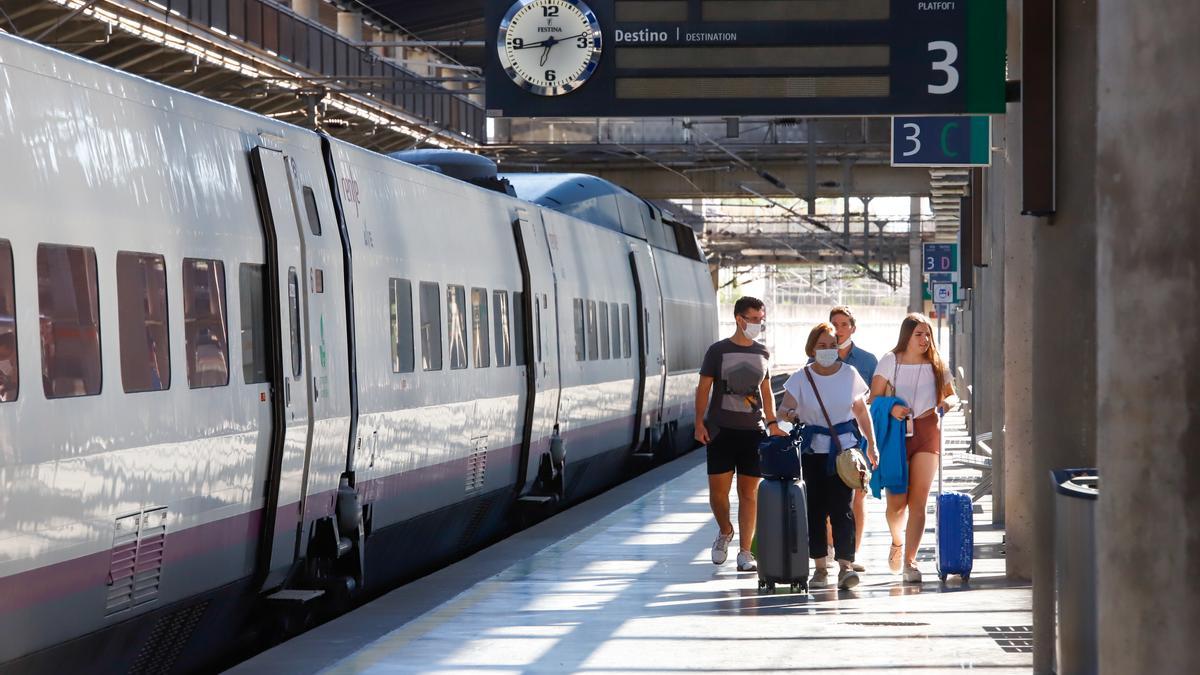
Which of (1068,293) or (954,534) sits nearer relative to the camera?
(1068,293)

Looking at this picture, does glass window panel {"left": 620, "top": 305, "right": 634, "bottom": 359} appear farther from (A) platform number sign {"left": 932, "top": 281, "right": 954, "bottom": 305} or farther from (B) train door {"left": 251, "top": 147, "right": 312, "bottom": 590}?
(B) train door {"left": 251, "top": 147, "right": 312, "bottom": 590}

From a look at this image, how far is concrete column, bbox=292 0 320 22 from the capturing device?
107 feet

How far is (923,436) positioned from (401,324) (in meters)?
3.47

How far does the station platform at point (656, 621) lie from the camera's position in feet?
27.7

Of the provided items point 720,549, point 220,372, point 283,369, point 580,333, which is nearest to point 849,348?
point 720,549

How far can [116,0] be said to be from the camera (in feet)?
62.1

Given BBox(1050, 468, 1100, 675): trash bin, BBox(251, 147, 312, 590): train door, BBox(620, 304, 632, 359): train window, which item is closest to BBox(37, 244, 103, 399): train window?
BBox(251, 147, 312, 590): train door

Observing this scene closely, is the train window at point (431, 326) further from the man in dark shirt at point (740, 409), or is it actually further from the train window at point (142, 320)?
the train window at point (142, 320)

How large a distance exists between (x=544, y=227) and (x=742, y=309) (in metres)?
5.79

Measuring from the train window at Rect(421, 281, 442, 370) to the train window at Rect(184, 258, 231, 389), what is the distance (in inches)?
148

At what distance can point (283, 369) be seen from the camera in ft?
31.9

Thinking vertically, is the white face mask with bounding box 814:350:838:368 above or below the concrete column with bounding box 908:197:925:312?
below

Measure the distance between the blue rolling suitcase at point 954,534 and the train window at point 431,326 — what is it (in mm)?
3705

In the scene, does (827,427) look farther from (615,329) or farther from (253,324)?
(615,329)
